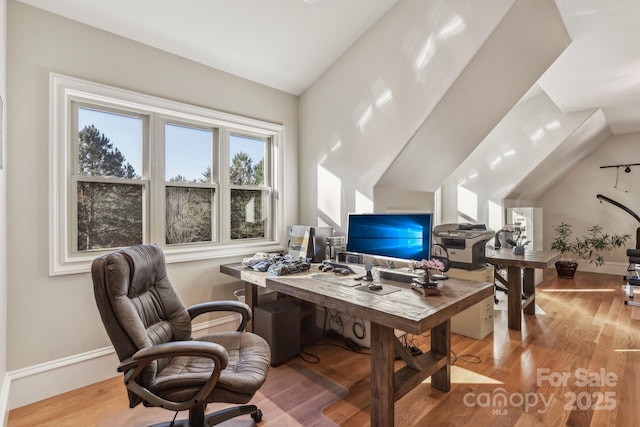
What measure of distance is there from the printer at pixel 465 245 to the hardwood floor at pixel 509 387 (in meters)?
0.73

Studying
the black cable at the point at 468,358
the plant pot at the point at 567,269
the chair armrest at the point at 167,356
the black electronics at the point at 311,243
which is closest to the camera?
the chair armrest at the point at 167,356

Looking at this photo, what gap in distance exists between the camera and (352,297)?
5.85 ft

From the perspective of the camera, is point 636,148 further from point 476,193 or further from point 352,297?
point 352,297

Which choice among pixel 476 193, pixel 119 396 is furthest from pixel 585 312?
pixel 119 396

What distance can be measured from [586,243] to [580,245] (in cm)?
11

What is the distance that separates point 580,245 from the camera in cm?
598

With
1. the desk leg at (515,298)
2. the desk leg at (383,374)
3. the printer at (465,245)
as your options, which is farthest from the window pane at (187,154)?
the desk leg at (515,298)

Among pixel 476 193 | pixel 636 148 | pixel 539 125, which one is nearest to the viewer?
pixel 539 125

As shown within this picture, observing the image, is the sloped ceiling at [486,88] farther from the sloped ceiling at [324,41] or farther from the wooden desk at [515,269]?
the wooden desk at [515,269]

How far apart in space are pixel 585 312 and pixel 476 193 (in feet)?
7.29

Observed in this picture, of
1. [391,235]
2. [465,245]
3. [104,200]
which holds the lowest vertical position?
[465,245]

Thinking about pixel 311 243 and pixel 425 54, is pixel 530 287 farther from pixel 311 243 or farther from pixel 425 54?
pixel 425 54

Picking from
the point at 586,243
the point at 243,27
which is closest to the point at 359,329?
the point at 243,27

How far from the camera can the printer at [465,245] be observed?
9.90 feet
